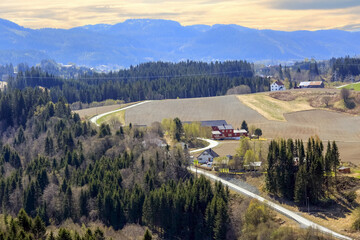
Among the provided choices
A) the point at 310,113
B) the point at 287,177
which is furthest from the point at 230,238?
the point at 310,113

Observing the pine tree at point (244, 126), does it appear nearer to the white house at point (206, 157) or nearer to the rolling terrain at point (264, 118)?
the rolling terrain at point (264, 118)

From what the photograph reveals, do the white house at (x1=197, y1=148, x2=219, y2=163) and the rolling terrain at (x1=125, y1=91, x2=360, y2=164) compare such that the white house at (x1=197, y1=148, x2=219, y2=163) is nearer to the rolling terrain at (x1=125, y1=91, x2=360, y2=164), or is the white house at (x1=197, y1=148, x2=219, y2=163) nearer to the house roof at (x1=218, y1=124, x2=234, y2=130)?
the rolling terrain at (x1=125, y1=91, x2=360, y2=164)

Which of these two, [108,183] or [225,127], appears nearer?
[108,183]

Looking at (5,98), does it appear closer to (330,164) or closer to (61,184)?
(61,184)

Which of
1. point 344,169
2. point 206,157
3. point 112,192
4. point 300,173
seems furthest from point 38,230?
point 344,169

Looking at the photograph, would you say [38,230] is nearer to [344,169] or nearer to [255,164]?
[255,164]

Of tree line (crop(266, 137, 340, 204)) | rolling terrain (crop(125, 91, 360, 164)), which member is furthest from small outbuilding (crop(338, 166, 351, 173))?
rolling terrain (crop(125, 91, 360, 164))

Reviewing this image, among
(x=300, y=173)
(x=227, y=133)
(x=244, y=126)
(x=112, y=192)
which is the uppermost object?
(x=244, y=126)

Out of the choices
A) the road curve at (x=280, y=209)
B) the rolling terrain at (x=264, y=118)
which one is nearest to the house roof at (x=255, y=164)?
the road curve at (x=280, y=209)

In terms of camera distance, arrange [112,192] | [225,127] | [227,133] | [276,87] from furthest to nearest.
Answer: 1. [276,87]
2. [225,127]
3. [227,133]
4. [112,192]
